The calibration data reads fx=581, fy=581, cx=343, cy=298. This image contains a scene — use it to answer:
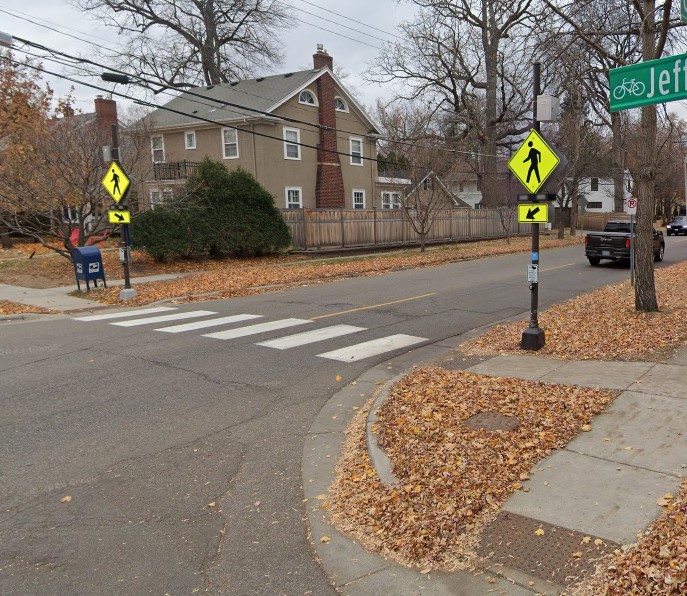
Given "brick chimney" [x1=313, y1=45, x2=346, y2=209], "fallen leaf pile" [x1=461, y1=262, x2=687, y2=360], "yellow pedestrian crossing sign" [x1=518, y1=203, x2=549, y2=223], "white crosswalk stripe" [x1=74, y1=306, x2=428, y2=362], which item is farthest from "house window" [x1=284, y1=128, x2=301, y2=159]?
"yellow pedestrian crossing sign" [x1=518, y1=203, x2=549, y2=223]

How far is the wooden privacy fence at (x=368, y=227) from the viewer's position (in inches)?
1044

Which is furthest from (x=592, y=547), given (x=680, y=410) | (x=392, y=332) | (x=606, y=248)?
(x=606, y=248)

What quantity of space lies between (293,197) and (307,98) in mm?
5406

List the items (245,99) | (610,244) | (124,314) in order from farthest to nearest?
(245,99) < (610,244) < (124,314)

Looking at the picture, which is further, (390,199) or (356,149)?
(390,199)

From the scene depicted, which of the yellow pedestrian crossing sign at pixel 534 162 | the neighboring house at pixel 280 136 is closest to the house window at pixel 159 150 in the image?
the neighboring house at pixel 280 136

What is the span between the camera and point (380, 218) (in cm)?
2995

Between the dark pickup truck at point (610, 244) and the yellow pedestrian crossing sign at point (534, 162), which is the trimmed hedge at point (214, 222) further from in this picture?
the yellow pedestrian crossing sign at point (534, 162)

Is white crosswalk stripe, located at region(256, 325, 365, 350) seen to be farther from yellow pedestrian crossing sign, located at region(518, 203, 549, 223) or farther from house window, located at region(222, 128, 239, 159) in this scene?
house window, located at region(222, 128, 239, 159)

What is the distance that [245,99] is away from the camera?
3105 centimetres

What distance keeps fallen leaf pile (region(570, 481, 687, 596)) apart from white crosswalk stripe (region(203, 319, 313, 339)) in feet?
24.6

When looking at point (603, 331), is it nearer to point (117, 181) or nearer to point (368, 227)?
point (117, 181)

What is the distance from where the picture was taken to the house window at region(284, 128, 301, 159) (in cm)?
3042

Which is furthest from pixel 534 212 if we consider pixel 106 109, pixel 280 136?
pixel 106 109
